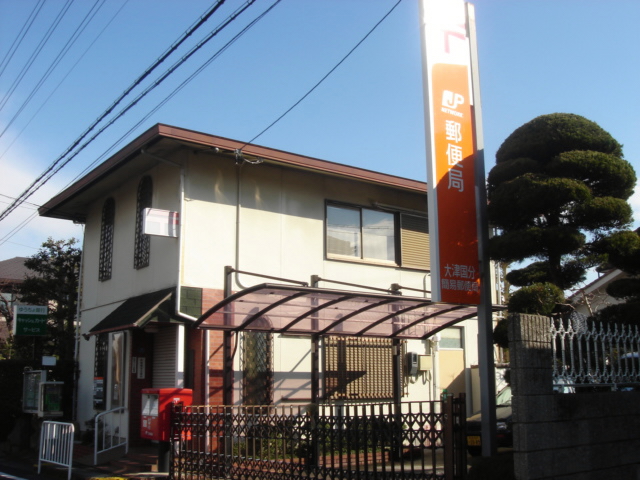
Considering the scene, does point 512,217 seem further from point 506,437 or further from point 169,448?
point 169,448

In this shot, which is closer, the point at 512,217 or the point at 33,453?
the point at 512,217

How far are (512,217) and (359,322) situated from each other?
4514 mm

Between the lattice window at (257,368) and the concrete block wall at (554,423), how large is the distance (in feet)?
24.7

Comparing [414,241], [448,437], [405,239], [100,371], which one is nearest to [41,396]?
[100,371]

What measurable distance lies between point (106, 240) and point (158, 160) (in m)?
3.96

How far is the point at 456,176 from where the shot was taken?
27.1ft

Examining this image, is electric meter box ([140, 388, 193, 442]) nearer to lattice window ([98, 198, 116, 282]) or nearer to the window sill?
the window sill

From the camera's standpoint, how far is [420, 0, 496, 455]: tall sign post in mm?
7910

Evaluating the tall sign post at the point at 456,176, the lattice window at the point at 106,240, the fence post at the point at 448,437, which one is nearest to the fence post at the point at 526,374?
the fence post at the point at 448,437

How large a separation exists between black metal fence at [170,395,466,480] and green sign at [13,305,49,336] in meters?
7.33

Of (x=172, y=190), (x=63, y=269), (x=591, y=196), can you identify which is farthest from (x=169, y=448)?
(x=63, y=269)

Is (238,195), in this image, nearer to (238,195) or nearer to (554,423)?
(238,195)

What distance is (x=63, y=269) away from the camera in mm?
21797

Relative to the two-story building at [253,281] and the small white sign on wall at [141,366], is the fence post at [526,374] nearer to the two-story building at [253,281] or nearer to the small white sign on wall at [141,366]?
the two-story building at [253,281]
